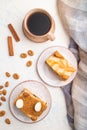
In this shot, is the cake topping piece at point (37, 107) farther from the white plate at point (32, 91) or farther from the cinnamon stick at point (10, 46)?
the cinnamon stick at point (10, 46)

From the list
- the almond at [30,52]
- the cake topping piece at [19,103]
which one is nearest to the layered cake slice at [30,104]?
the cake topping piece at [19,103]

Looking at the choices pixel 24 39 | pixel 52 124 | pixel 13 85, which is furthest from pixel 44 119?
pixel 24 39

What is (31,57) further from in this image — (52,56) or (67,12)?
(67,12)

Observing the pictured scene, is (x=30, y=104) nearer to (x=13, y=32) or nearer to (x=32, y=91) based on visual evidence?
(x=32, y=91)

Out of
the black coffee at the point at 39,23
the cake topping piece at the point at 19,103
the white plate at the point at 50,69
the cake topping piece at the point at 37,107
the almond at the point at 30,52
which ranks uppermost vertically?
the black coffee at the point at 39,23

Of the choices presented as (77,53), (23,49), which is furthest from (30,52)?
(77,53)
